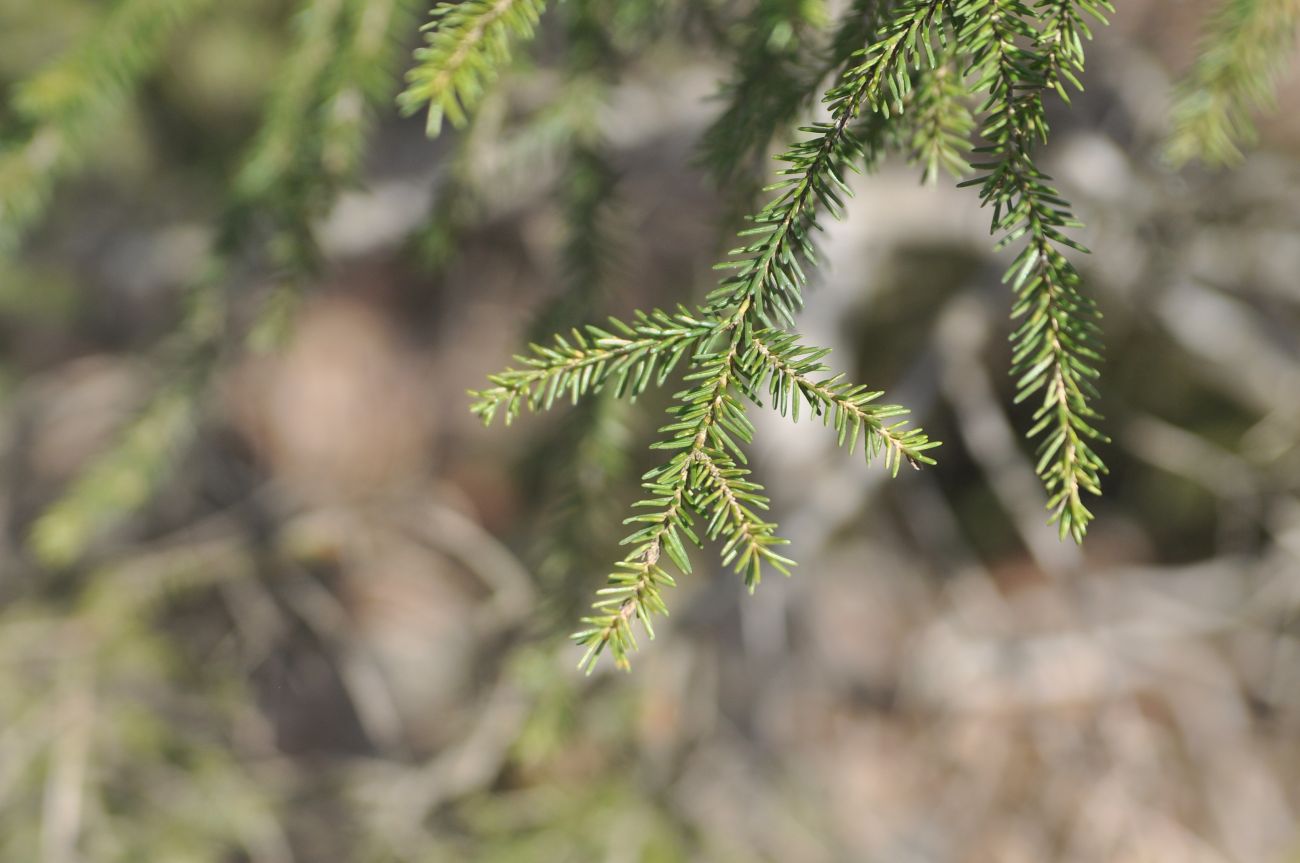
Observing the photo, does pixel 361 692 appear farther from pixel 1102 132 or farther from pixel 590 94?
pixel 1102 132

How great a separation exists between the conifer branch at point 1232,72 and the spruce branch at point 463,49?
805 mm

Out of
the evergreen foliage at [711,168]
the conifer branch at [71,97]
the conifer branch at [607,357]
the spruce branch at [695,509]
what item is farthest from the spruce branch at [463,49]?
the conifer branch at [71,97]

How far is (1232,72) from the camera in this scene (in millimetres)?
1066

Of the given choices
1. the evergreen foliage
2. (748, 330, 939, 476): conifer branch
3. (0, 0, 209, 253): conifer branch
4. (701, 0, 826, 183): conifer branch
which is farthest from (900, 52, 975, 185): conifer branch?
(0, 0, 209, 253): conifer branch

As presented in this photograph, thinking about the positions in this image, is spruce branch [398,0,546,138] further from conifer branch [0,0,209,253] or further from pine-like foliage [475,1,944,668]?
conifer branch [0,0,209,253]

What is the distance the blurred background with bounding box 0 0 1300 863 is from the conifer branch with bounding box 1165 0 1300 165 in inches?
19.5

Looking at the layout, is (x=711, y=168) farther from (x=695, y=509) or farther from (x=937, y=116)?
(x=695, y=509)

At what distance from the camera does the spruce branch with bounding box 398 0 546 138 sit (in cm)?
80

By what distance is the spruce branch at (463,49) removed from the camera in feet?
2.61

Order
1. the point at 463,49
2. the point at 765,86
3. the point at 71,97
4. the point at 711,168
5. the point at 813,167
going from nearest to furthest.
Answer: the point at 813,167 < the point at 463,49 < the point at 765,86 < the point at 711,168 < the point at 71,97

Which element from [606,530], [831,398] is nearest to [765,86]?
[831,398]

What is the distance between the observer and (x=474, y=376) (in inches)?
184

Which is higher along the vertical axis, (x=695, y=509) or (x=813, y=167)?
(x=813, y=167)

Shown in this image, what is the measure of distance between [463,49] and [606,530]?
35.1 inches
